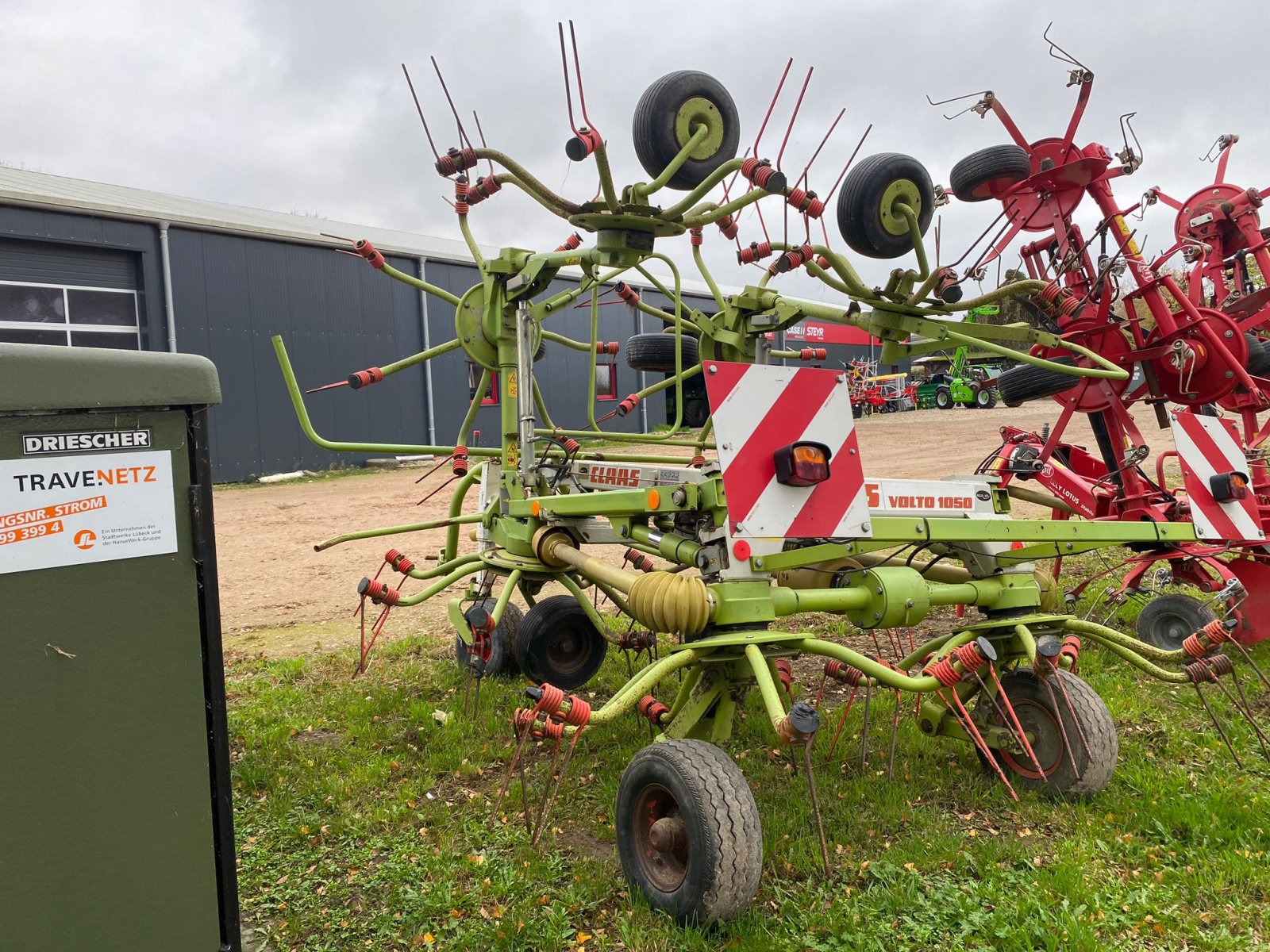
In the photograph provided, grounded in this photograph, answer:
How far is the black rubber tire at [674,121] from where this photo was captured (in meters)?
3.83

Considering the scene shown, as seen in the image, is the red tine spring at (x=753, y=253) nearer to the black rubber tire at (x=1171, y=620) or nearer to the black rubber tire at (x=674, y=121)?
the black rubber tire at (x=674, y=121)

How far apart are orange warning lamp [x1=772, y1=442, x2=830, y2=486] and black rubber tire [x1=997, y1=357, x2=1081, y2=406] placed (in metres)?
3.05

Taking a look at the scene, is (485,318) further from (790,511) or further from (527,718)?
(527,718)

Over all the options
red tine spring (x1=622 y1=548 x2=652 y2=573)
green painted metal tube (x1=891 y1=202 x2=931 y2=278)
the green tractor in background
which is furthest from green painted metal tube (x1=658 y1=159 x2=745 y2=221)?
the green tractor in background

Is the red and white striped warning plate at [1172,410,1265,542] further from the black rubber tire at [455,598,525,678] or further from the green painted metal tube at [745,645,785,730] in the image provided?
the black rubber tire at [455,598,525,678]

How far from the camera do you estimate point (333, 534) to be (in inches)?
436

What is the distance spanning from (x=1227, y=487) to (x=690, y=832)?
3102 millimetres

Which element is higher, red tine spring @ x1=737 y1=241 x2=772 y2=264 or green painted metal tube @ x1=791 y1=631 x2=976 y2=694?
red tine spring @ x1=737 y1=241 x2=772 y2=264

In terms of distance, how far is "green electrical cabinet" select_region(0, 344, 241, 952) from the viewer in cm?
159

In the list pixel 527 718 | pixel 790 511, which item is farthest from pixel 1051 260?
pixel 527 718

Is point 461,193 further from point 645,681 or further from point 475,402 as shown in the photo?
point 645,681

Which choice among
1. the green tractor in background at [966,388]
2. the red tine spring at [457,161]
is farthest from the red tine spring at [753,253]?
the green tractor in background at [966,388]

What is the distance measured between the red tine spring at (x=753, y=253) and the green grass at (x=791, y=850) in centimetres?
229

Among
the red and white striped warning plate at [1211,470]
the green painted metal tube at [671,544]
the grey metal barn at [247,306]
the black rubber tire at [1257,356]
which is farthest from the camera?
the grey metal barn at [247,306]
